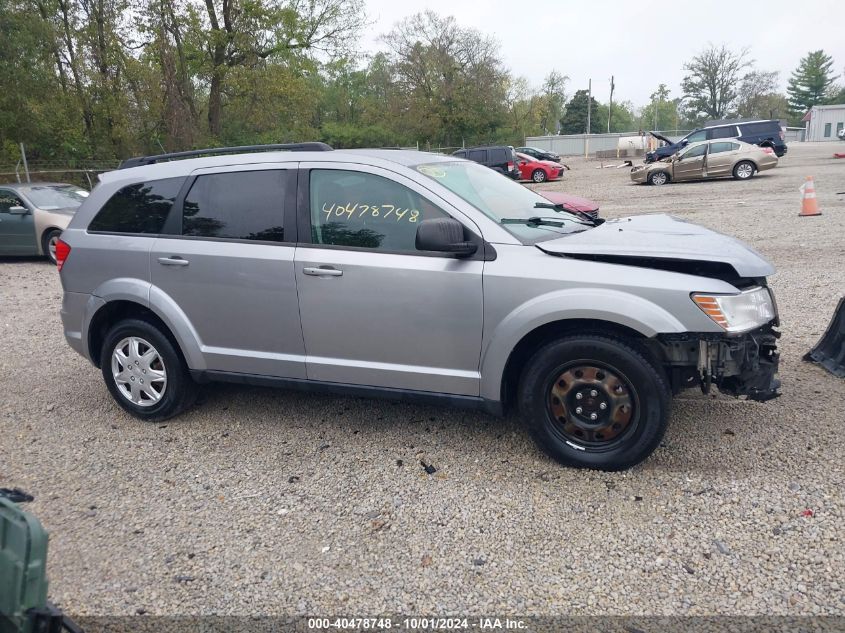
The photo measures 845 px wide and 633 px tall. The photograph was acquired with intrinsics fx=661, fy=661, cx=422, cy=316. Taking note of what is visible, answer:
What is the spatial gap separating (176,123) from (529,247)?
1066 inches

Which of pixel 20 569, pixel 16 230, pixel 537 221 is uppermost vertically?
pixel 537 221

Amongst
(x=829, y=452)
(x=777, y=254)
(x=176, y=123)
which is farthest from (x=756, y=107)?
(x=829, y=452)

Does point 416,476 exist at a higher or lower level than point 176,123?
lower

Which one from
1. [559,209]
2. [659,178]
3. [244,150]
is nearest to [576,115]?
[659,178]

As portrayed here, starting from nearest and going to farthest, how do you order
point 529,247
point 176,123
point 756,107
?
point 529,247 → point 176,123 → point 756,107

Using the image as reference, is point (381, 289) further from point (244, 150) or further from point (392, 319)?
point (244, 150)

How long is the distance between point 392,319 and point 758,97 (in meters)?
92.0

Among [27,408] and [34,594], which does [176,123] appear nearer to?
Answer: [27,408]

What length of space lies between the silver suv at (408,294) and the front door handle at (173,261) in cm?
2

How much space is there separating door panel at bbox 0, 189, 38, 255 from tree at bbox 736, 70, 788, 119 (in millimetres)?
85799

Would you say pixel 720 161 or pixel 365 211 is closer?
pixel 365 211

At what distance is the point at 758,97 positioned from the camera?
267 feet

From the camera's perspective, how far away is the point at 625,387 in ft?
11.8

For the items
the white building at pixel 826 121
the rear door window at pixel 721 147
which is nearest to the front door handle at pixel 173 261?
the rear door window at pixel 721 147
